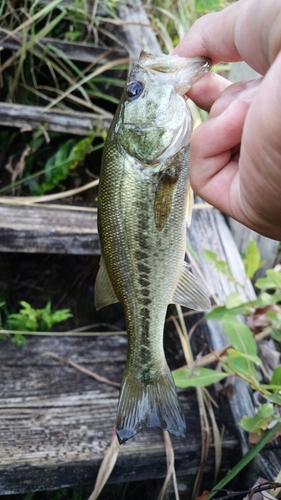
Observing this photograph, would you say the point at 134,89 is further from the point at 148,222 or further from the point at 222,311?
the point at 222,311

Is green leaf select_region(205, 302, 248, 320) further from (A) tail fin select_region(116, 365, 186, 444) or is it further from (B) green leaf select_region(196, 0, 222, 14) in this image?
(B) green leaf select_region(196, 0, 222, 14)

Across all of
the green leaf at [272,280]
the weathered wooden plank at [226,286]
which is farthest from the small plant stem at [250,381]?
the green leaf at [272,280]

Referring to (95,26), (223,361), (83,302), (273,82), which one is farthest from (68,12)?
(273,82)

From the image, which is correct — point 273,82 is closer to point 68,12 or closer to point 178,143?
point 178,143

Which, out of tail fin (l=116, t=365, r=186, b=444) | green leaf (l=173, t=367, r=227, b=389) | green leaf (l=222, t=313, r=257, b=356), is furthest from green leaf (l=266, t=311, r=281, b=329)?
tail fin (l=116, t=365, r=186, b=444)

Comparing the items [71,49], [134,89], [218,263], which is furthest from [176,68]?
[71,49]

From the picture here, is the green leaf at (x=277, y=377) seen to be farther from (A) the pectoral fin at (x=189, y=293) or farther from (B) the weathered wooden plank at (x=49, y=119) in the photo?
(B) the weathered wooden plank at (x=49, y=119)

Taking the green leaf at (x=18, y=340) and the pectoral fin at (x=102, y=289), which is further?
the green leaf at (x=18, y=340)
